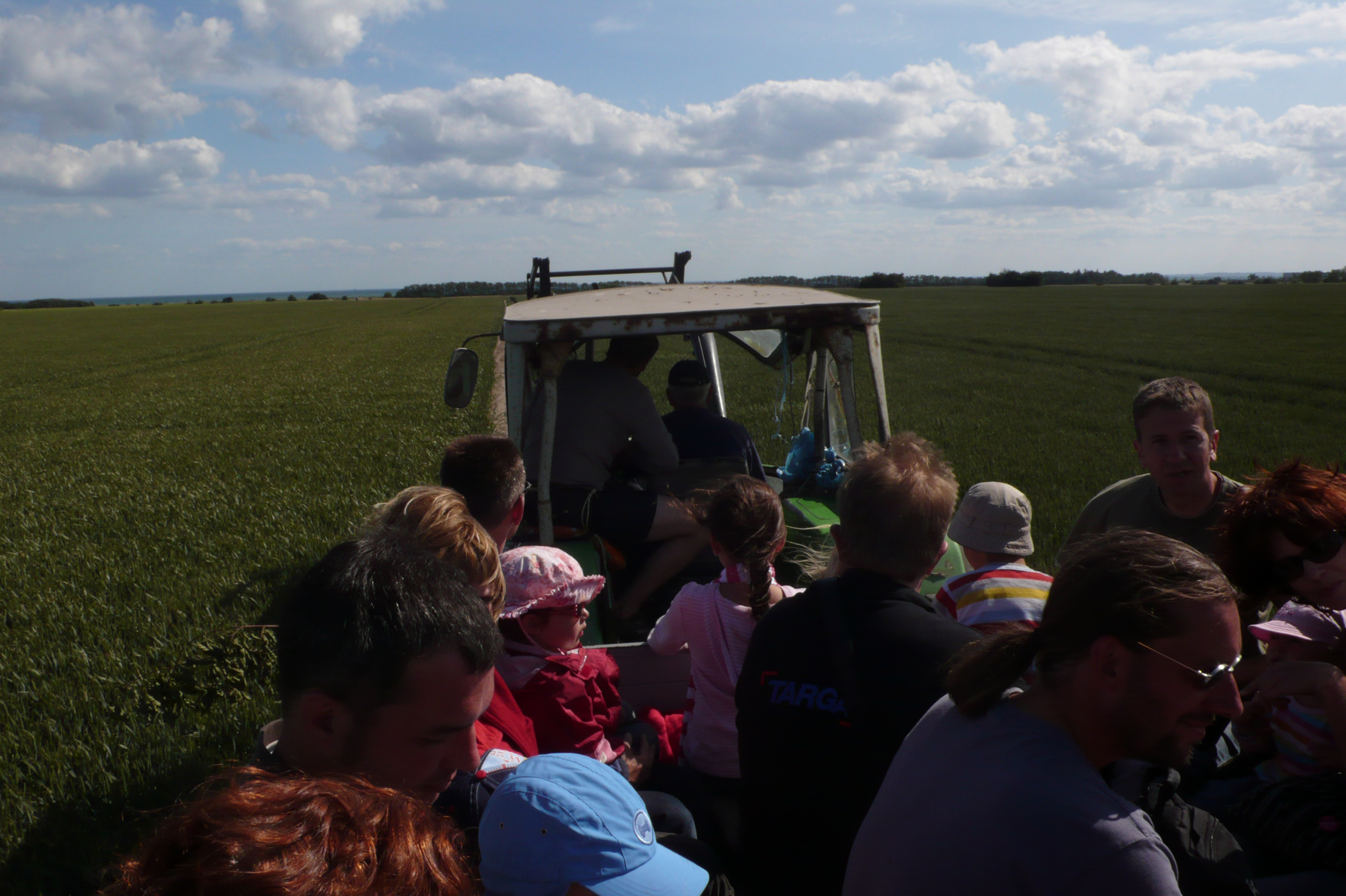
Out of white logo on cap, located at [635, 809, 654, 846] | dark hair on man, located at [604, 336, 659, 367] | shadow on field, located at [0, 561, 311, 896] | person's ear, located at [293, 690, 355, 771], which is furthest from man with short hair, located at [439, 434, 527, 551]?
white logo on cap, located at [635, 809, 654, 846]

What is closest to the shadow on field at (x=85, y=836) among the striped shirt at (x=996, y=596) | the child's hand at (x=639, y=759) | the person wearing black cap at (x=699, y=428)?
the child's hand at (x=639, y=759)

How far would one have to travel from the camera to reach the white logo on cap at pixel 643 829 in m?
1.64

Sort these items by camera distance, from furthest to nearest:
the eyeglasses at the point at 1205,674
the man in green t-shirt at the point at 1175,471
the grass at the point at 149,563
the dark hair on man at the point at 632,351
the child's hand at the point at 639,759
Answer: the dark hair on man at the point at 632,351, the grass at the point at 149,563, the man in green t-shirt at the point at 1175,471, the child's hand at the point at 639,759, the eyeglasses at the point at 1205,674

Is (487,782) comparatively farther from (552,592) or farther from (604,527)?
(604,527)

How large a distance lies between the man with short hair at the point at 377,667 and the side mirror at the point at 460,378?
297 cm

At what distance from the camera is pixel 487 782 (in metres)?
2.09

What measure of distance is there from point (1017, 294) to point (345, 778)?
8287 centimetres

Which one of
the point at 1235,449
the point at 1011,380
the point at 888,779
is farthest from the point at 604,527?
the point at 1011,380

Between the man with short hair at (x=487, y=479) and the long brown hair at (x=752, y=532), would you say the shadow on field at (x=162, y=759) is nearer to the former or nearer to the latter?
the man with short hair at (x=487, y=479)

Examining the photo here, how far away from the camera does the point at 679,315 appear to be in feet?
14.9

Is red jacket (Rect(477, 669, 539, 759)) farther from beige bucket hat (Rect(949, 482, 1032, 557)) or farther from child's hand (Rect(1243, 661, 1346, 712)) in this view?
child's hand (Rect(1243, 661, 1346, 712))

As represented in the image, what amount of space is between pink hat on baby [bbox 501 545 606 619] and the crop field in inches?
47.3

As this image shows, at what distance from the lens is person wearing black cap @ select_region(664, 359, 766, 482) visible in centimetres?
579

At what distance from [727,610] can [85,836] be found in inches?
109
